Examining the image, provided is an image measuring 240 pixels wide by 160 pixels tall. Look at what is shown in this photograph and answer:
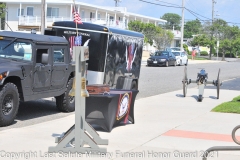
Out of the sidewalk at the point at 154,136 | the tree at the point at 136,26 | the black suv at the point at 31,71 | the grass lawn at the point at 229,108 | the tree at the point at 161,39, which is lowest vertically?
the sidewalk at the point at 154,136

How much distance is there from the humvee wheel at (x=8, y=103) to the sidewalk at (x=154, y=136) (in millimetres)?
447

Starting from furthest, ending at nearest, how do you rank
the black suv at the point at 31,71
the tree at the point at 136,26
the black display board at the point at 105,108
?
the tree at the point at 136,26, the black suv at the point at 31,71, the black display board at the point at 105,108

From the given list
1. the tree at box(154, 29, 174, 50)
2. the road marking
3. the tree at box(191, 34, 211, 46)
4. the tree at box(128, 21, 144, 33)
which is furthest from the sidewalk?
the tree at box(191, 34, 211, 46)

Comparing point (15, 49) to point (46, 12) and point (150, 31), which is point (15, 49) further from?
point (150, 31)

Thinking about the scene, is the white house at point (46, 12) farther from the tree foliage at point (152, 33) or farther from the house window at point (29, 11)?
the tree foliage at point (152, 33)

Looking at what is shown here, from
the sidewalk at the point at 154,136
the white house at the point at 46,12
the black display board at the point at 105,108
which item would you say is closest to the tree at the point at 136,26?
the white house at the point at 46,12

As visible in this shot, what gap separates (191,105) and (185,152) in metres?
6.96

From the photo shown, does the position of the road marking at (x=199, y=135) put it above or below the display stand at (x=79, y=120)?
below

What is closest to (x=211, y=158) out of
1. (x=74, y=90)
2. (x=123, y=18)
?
(x=74, y=90)

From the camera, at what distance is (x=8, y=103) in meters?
10.5

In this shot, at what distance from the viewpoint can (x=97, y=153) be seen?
26.8 feet

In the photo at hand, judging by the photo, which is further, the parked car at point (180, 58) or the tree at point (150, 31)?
the tree at point (150, 31)

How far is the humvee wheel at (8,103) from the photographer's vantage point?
10.3 meters

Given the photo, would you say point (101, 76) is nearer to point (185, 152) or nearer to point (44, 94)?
point (44, 94)
